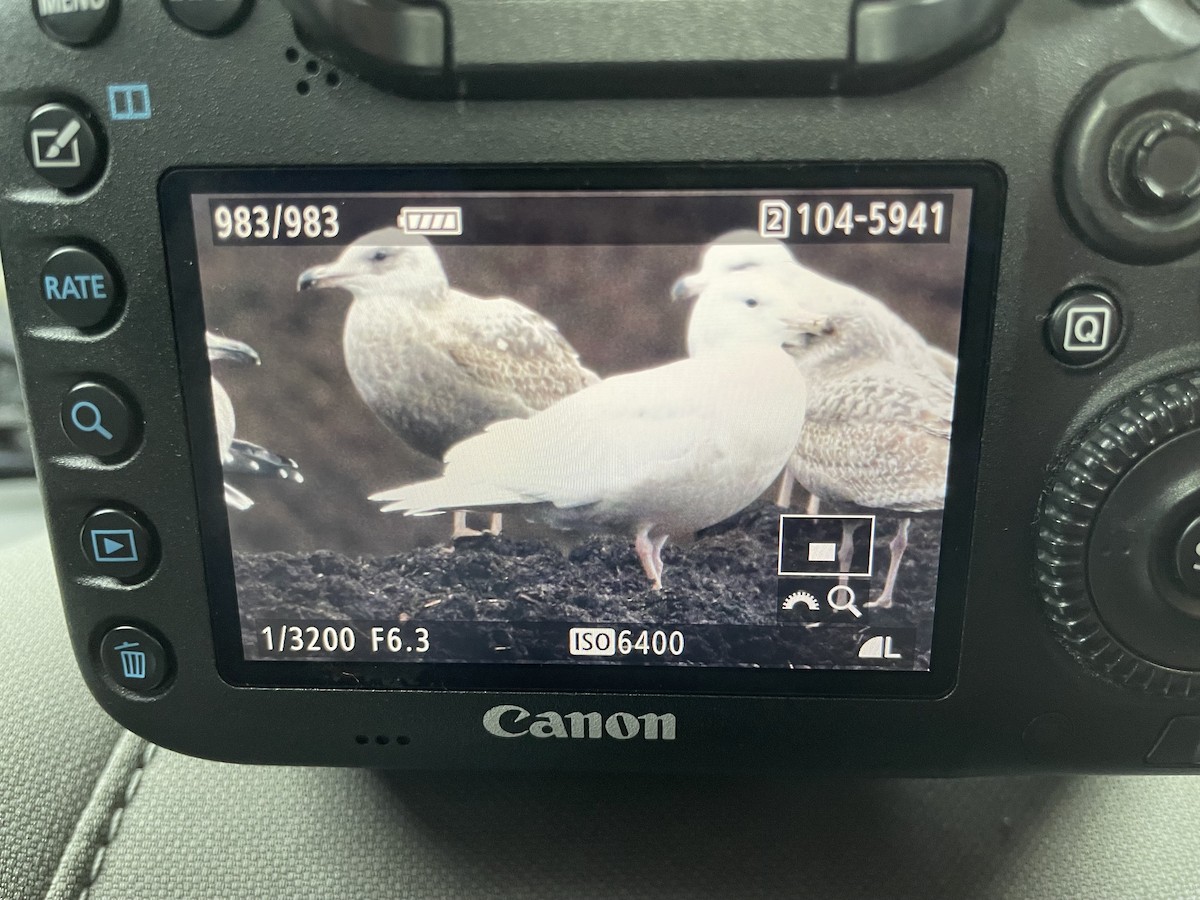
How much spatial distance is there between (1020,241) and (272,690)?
33 centimetres

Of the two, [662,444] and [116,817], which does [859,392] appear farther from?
[116,817]

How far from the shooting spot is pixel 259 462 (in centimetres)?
38

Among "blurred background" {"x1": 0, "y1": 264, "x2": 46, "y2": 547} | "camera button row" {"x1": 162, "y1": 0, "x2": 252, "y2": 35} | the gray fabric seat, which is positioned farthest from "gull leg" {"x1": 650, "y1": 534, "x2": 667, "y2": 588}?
"blurred background" {"x1": 0, "y1": 264, "x2": 46, "y2": 547}

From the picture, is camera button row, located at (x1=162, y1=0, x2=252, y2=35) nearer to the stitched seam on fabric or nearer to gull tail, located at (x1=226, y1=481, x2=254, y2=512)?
gull tail, located at (x1=226, y1=481, x2=254, y2=512)

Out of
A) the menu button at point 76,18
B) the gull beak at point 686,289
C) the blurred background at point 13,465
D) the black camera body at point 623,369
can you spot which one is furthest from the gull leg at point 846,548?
the blurred background at point 13,465

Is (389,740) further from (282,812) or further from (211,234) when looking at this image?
(211,234)

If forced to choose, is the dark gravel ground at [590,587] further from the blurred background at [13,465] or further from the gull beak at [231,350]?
the blurred background at [13,465]

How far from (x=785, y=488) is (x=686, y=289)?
8cm

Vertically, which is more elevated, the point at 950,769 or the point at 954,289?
the point at 954,289

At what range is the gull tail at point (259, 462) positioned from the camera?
38 cm

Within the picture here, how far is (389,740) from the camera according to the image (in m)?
0.41

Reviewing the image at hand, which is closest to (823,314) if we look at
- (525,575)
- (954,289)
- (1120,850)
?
(954,289)

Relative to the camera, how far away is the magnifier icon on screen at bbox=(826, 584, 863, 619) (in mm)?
379

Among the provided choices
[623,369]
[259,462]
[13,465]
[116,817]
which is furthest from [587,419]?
[13,465]
